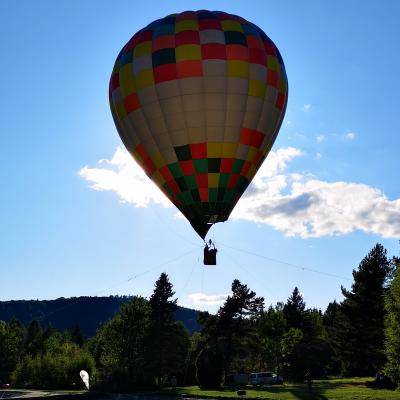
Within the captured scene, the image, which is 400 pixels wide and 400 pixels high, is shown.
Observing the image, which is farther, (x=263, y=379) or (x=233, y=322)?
(x=233, y=322)

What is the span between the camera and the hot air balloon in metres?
28.8

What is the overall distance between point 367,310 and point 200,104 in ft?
119

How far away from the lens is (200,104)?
28719mm

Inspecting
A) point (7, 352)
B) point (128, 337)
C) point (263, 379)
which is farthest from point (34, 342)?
point (263, 379)

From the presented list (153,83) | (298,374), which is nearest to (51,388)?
(298,374)

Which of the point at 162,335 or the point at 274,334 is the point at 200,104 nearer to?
the point at 274,334

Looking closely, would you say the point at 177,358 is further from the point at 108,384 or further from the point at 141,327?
the point at 108,384

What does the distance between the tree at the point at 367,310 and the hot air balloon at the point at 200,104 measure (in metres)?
30.5

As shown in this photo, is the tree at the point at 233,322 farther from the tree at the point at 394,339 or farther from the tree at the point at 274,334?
the tree at the point at 394,339

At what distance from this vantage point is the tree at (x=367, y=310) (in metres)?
54.7

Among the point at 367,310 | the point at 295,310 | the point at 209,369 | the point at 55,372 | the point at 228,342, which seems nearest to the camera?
the point at 209,369

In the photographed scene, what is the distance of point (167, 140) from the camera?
2948cm

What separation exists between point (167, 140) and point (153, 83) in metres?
3.22

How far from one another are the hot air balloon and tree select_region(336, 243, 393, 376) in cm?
3052
